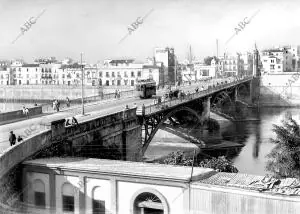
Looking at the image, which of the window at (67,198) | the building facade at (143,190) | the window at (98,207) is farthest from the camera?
the window at (67,198)

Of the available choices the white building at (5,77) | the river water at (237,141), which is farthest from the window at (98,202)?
the white building at (5,77)

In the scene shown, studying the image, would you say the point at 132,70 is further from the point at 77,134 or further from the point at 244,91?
the point at 77,134

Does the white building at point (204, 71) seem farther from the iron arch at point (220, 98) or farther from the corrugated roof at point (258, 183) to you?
the corrugated roof at point (258, 183)

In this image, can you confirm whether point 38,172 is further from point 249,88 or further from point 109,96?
point 249,88

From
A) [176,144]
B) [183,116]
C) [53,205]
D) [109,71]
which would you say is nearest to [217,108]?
[183,116]

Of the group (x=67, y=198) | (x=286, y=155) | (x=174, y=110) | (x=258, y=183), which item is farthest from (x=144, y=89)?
(x=258, y=183)

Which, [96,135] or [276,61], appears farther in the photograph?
[276,61]
